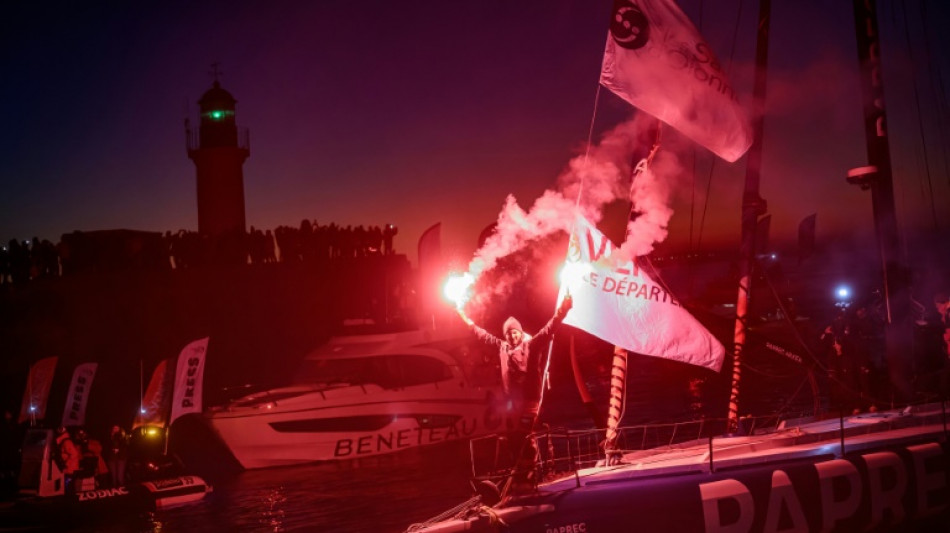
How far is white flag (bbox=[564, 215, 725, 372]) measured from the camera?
10672mm

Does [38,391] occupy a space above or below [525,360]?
below

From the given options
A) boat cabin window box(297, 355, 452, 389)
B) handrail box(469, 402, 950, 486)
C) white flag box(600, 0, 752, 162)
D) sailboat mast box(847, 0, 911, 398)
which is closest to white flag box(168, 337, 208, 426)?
boat cabin window box(297, 355, 452, 389)

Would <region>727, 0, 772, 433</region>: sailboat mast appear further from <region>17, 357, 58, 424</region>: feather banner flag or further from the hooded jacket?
<region>17, 357, 58, 424</region>: feather banner flag

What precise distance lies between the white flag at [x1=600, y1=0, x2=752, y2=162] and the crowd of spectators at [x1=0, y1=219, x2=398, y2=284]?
3319cm

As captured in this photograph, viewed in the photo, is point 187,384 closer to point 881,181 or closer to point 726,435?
point 726,435

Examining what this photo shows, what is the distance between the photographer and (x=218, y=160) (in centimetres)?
5262

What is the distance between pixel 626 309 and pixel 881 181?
226 inches

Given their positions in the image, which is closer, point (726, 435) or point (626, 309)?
point (626, 309)

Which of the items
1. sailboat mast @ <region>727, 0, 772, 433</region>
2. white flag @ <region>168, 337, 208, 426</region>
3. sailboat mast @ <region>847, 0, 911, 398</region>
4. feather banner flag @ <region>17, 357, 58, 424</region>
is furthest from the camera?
feather banner flag @ <region>17, 357, 58, 424</region>

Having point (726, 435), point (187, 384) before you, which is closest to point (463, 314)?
point (726, 435)

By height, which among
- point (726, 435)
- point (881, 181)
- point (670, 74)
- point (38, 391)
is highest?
point (670, 74)

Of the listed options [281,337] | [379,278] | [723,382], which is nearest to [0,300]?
[281,337]

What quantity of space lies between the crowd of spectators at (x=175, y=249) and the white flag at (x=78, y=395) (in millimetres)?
16866

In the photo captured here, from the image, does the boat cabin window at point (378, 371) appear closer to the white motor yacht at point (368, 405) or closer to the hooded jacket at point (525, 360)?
the white motor yacht at point (368, 405)
